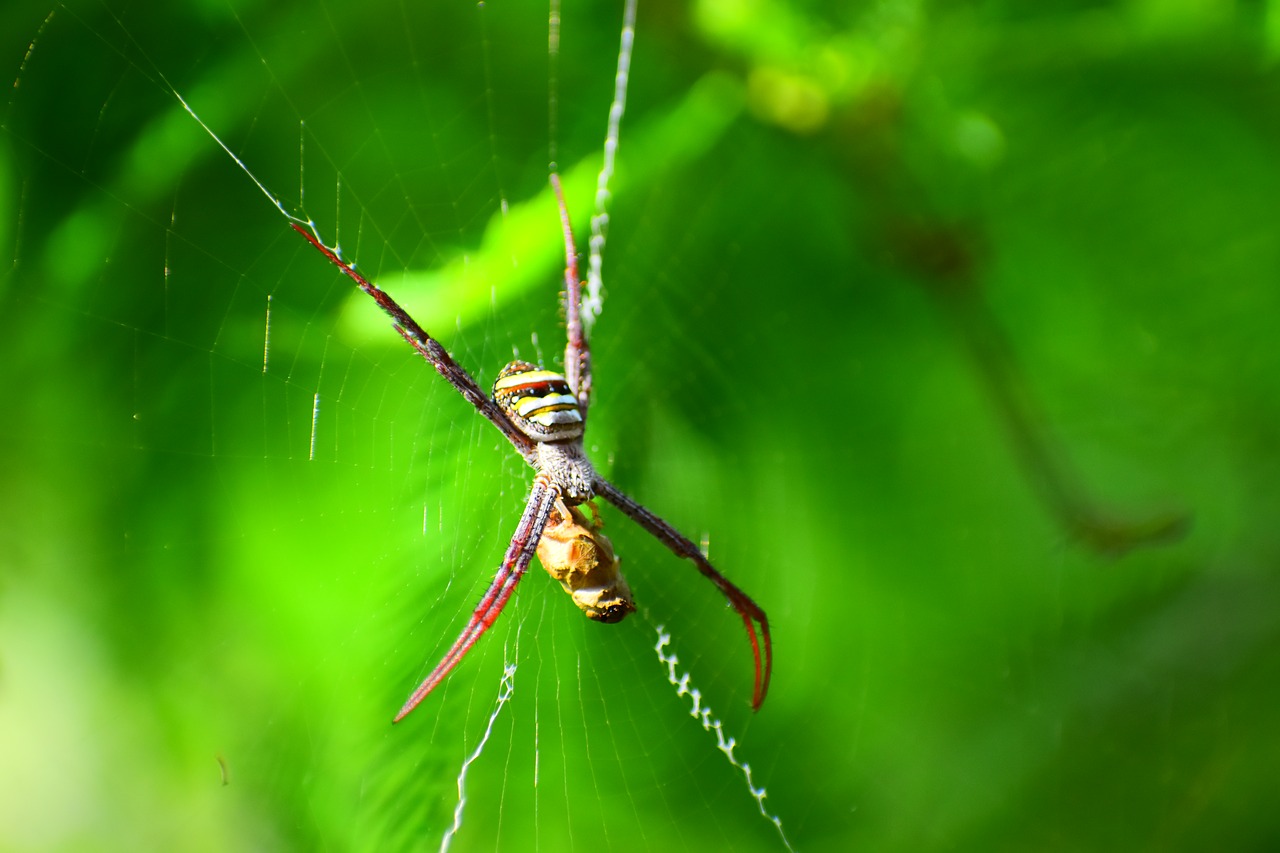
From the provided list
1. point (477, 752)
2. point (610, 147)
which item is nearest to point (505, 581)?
point (477, 752)

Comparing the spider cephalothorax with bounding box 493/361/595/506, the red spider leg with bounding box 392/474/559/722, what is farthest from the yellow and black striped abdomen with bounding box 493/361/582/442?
the red spider leg with bounding box 392/474/559/722

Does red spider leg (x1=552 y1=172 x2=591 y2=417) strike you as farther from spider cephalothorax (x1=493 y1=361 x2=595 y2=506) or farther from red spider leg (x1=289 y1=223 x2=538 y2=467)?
red spider leg (x1=289 y1=223 x2=538 y2=467)

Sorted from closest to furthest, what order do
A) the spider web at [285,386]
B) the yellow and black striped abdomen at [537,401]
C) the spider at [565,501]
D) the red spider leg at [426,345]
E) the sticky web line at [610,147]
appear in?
the spider web at [285,386]
the red spider leg at [426,345]
the sticky web line at [610,147]
the spider at [565,501]
the yellow and black striped abdomen at [537,401]

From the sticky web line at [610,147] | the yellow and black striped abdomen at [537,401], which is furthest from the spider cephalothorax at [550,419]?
the sticky web line at [610,147]

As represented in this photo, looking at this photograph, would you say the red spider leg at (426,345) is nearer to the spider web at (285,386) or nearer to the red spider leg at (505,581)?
the spider web at (285,386)

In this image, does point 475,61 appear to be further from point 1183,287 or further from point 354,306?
point 1183,287

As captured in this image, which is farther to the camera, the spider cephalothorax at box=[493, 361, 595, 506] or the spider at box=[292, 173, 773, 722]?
the spider cephalothorax at box=[493, 361, 595, 506]

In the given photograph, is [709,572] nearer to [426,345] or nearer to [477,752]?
[477,752]
